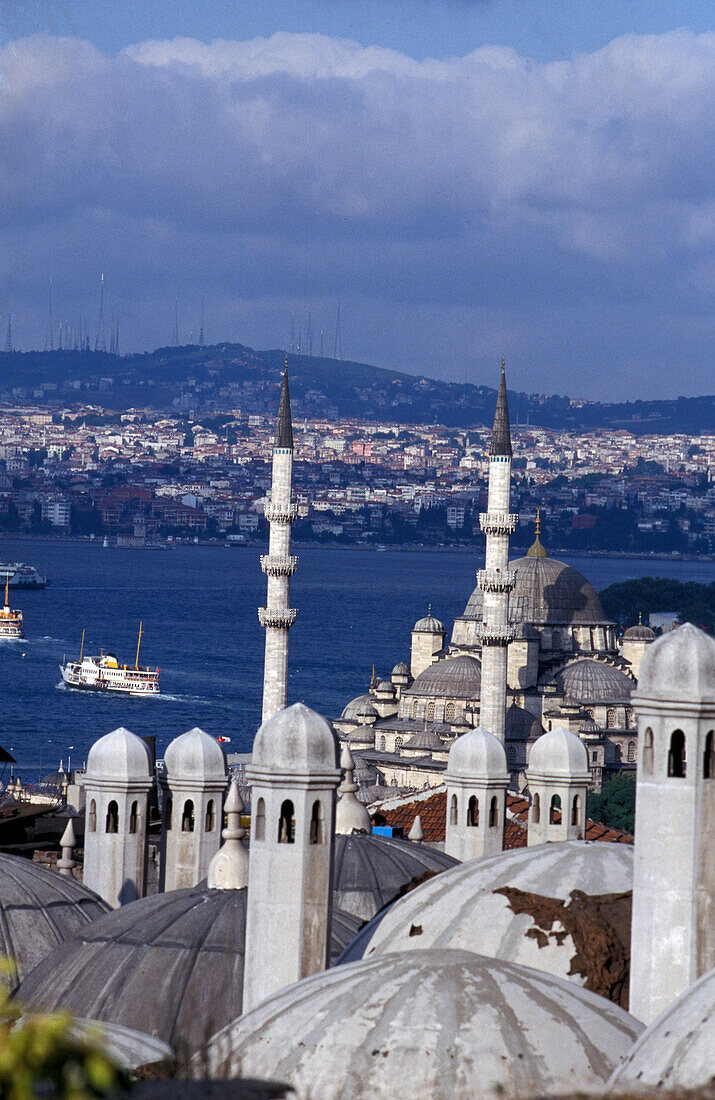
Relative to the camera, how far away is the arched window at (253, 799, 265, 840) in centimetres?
1174

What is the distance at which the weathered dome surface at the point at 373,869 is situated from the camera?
1591 cm

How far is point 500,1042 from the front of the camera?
8.62 meters

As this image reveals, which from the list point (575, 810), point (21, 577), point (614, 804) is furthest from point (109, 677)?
point (575, 810)

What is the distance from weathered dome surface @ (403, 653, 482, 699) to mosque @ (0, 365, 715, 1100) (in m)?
35.4

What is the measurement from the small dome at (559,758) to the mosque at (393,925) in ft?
0.08

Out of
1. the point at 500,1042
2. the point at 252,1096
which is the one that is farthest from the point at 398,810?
the point at 252,1096

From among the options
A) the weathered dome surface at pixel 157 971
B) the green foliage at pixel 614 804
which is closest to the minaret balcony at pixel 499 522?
the green foliage at pixel 614 804

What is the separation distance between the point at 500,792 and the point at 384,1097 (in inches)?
342

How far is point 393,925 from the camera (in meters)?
11.9

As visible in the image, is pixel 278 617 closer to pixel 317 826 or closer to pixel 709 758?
pixel 317 826

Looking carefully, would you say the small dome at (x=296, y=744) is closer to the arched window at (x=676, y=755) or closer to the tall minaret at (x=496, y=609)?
the arched window at (x=676, y=755)

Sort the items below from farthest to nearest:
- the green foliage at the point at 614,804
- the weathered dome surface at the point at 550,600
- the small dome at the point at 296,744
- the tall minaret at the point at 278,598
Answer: the weathered dome surface at the point at 550,600
the green foliage at the point at 614,804
the tall minaret at the point at 278,598
the small dome at the point at 296,744

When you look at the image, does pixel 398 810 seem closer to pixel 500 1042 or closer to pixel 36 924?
pixel 36 924

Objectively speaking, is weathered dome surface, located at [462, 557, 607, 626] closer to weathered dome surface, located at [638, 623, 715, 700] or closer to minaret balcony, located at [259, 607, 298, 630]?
minaret balcony, located at [259, 607, 298, 630]
